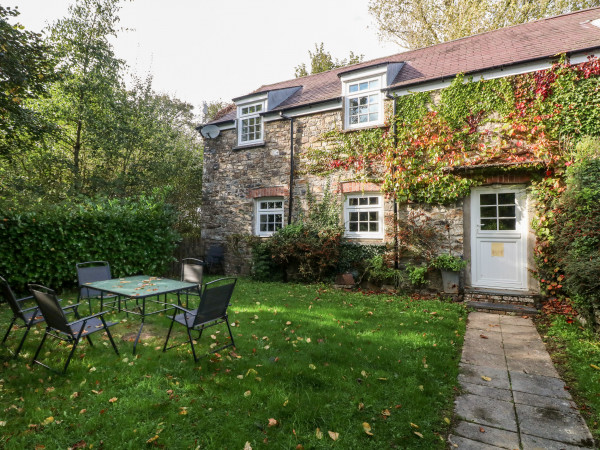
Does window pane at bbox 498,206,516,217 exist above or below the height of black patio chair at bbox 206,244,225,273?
above

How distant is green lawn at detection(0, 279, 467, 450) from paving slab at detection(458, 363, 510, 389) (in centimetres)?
13

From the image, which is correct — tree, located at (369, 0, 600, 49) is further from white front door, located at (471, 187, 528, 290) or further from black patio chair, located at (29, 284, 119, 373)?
black patio chair, located at (29, 284, 119, 373)

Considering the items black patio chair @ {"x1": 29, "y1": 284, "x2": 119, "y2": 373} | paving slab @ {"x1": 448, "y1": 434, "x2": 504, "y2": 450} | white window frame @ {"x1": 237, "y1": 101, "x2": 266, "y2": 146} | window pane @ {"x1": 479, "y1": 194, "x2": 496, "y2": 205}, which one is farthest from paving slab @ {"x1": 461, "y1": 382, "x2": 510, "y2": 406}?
white window frame @ {"x1": 237, "y1": 101, "x2": 266, "y2": 146}

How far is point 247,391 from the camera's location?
3035 millimetres

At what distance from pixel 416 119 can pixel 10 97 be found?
10301 millimetres

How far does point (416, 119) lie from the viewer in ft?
26.6

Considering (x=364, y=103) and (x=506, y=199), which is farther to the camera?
(x=364, y=103)

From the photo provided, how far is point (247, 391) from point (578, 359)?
410 centimetres

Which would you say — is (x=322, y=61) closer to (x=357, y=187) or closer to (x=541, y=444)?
(x=357, y=187)

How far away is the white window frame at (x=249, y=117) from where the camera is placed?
1102 centimetres

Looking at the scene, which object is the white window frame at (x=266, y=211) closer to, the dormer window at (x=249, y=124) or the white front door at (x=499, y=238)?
the dormer window at (x=249, y=124)

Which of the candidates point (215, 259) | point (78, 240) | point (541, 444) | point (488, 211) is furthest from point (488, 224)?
point (78, 240)

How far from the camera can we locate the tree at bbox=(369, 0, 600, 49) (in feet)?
41.5

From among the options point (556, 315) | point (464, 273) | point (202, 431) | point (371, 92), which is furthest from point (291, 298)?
point (371, 92)
